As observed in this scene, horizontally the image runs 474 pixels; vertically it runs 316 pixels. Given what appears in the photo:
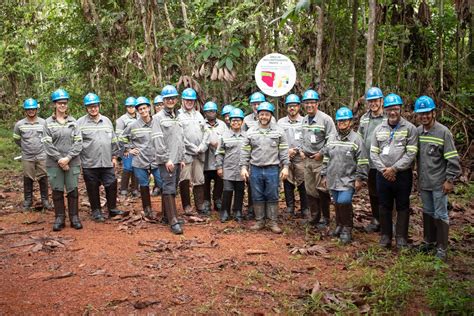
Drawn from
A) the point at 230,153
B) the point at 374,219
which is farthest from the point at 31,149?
the point at 374,219

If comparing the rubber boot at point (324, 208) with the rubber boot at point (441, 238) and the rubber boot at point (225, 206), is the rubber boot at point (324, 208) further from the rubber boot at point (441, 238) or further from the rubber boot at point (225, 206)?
the rubber boot at point (441, 238)

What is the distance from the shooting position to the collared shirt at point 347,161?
21.1 ft

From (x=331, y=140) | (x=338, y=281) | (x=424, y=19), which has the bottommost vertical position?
(x=338, y=281)

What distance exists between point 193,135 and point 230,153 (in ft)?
2.83

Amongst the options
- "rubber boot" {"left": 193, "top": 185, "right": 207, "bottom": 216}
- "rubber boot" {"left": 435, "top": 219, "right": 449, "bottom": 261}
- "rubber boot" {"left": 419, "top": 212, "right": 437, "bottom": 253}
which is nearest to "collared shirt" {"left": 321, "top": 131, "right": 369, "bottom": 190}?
"rubber boot" {"left": 419, "top": 212, "right": 437, "bottom": 253}

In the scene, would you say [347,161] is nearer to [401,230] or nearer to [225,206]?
[401,230]

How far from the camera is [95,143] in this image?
748cm

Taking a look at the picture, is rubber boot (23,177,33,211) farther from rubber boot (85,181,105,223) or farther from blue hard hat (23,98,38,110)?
rubber boot (85,181,105,223)

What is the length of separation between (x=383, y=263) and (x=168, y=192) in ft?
11.0

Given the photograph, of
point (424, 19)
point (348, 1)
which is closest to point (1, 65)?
point (348, 1)

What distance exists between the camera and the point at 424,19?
10711 millimetres

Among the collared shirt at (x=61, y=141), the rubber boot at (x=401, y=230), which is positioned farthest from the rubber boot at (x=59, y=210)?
the rubber boot at (x=401, y=230)

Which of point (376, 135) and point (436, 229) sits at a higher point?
point (376, 135)

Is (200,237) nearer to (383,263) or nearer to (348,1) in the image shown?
(383,263)
